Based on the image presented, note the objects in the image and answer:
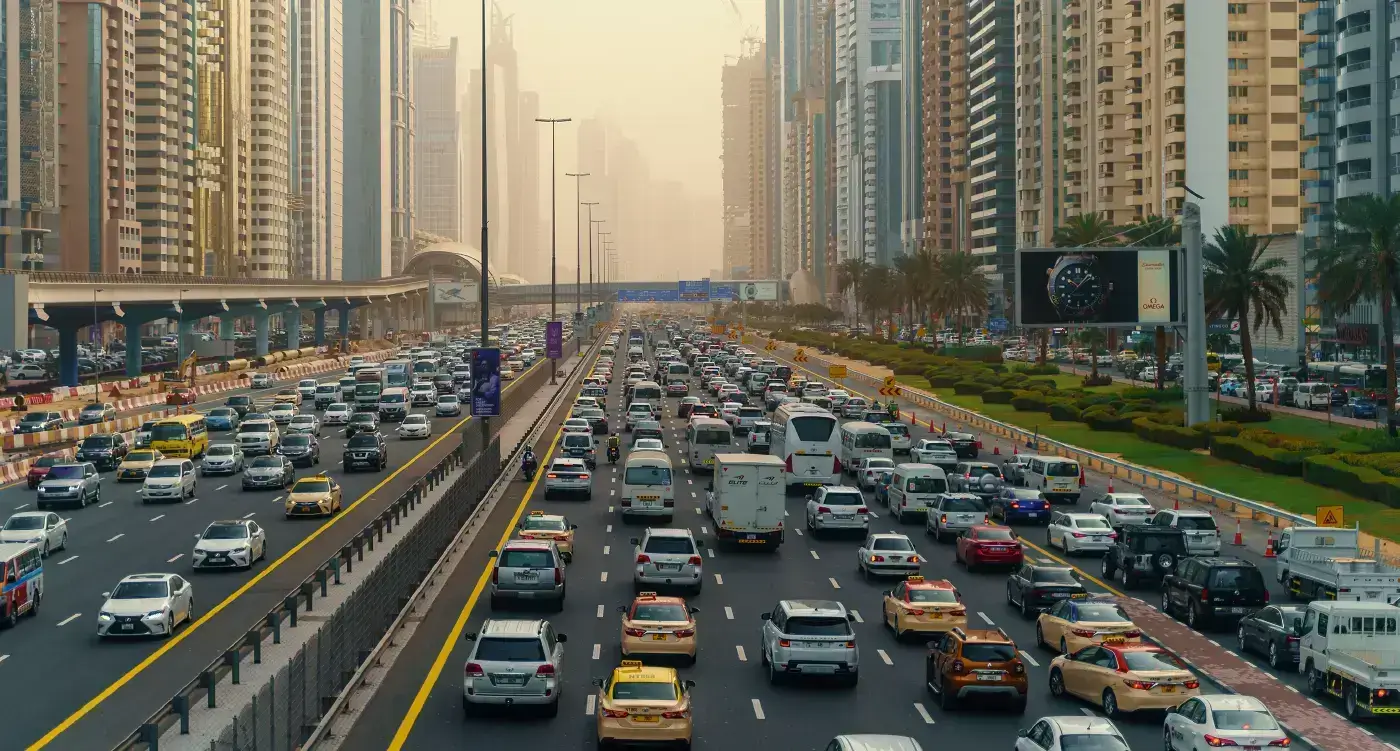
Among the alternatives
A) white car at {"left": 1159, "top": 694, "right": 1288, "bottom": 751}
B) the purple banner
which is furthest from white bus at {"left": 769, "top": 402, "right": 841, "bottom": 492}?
the purple banner

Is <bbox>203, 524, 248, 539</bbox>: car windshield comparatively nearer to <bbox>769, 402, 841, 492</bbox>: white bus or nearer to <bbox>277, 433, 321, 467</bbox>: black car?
<bbox>769, 402, 841, 492</bbox>: white bus

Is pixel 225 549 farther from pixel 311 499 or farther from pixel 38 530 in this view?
pixel 311 499

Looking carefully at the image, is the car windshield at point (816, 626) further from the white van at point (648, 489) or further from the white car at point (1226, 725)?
the white van at point (648, 489)

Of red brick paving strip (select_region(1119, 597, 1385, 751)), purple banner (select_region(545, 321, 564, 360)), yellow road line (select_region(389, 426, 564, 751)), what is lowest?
red brick paving strip (select_region(1119, 597, 1385, 751))

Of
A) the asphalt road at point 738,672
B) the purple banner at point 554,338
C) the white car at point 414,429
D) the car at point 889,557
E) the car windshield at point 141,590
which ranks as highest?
the purple banner at point 554,338

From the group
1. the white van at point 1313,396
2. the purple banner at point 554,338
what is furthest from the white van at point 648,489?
the purple banner at point 554,338

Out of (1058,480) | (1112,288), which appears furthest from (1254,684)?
(1112,288)

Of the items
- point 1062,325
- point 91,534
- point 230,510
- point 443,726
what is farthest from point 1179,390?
point 443,726
